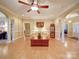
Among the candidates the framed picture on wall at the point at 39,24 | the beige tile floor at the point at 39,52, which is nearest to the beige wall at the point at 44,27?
the framed picture on wall at the point at 39,24

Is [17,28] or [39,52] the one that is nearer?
[39,52]

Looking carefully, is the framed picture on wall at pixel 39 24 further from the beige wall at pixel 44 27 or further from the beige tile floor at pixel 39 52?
the beige tile floor at pixel 39 52

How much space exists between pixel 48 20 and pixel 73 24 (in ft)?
12.1

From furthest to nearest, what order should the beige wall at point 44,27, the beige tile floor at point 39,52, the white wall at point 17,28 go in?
the beige wall at point 44,27 < the white wall at point 17,28 < the beige tile floor at point 39,52

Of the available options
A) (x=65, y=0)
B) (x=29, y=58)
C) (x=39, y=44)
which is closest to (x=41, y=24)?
(x=39, y=44)

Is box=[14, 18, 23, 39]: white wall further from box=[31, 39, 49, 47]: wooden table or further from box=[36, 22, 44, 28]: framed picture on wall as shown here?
box=[31, 39, 49, 47]: wooden table

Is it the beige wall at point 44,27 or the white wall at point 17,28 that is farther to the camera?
the beige wall at point 44,27

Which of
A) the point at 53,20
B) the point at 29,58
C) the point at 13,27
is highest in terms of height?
the point at 53,20

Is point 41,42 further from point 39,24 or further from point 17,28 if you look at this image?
point 39,24

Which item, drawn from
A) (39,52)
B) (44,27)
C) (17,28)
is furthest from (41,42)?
(44,27)

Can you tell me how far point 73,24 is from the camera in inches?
645

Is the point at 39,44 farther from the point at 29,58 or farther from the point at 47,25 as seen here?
the point at 47,25

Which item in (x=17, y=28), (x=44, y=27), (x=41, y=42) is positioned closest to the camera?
(x=41, y=42)

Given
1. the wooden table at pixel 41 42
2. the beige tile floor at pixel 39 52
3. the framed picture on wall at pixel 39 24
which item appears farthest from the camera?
the framed picture on wall at pixel 39 24
